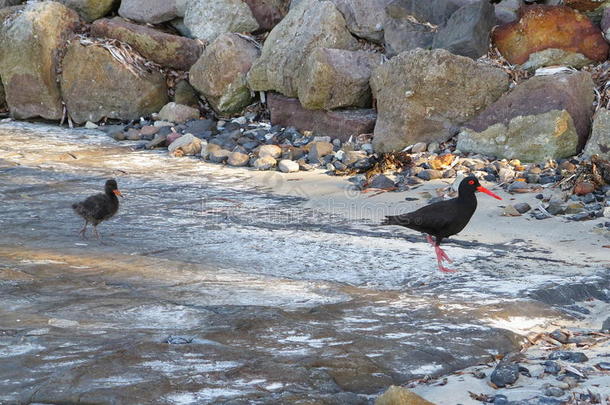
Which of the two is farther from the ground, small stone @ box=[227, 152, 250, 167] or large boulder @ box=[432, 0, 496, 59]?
large boulder @ box=[432, 0, 496, 59]

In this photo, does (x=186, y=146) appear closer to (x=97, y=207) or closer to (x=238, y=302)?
(x=97, y=207)

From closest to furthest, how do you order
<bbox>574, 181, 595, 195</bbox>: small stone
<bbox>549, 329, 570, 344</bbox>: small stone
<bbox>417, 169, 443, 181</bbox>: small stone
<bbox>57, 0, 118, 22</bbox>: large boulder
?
<bbox>549, 329, 570, 344</bbox>: small stone < <bbox>574, 181, 595, 195</bbox>: small stone < <bbox>417, 169, 443, 181</bbox>: small stone < <bbox>57, 0, 118, 22</bbox>: large boulder

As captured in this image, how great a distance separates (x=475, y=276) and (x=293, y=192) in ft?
11.6

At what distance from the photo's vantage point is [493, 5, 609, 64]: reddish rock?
441 inches

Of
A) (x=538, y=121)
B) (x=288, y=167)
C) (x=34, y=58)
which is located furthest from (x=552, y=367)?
(x=34, y=58)

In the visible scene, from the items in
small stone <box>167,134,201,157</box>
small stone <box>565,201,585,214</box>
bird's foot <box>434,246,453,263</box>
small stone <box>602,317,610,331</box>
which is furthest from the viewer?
small stone <box>167,134,201,157</box>

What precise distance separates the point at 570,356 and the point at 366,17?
28.8 feet

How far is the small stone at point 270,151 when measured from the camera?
37.1 ft

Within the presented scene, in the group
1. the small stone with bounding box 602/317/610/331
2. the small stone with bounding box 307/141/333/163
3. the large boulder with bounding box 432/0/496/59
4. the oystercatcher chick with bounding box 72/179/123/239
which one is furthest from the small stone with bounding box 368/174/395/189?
the small stone with bounding box 602/317/610/331

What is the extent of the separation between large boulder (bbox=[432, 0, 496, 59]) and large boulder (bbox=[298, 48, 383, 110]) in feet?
4.06

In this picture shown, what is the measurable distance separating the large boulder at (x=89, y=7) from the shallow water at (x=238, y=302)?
23.0ft

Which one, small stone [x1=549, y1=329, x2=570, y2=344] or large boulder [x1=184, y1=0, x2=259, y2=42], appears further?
large boulder [x1=184, y1=0, x2=259, y2=42]

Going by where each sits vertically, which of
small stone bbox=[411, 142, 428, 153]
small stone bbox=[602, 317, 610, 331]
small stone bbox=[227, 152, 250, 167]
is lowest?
small stone bbox=[602, 317, 610, 331]

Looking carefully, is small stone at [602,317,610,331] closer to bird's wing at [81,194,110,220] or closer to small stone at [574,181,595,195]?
small stone at [574,181,595,195]
